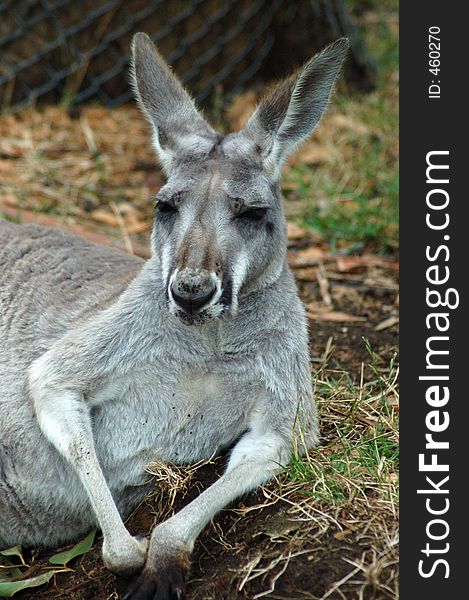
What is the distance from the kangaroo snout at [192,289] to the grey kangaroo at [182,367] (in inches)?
4.8

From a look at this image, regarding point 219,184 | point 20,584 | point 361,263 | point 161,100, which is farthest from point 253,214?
point 361,263

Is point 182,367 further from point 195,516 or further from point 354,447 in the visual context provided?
point 354,447

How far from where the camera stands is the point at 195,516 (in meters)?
3.43

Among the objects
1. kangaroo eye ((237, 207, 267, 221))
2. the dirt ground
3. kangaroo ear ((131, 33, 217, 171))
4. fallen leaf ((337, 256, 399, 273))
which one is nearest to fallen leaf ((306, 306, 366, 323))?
the dirt ground

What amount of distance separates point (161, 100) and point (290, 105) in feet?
1.90

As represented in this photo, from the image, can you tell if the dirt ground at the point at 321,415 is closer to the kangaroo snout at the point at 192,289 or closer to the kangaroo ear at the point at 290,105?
the kangaroo snout at the point at 192,289

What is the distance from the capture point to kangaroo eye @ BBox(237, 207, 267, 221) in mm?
3682

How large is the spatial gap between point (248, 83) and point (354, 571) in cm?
658

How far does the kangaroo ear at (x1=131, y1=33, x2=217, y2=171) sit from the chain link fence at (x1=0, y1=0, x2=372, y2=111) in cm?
422

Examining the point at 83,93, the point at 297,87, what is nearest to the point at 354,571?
the point at 297,87

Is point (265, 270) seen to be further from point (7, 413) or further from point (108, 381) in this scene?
point (7, 413)

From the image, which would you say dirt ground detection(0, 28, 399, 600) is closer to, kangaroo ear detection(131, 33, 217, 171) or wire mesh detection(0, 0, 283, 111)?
wire mesh detection(0, 0, 283, 111)

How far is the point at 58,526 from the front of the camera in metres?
3.90

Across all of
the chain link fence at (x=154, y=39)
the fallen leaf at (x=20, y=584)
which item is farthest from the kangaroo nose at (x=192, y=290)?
the chain link fence at (x=154, y=39)
